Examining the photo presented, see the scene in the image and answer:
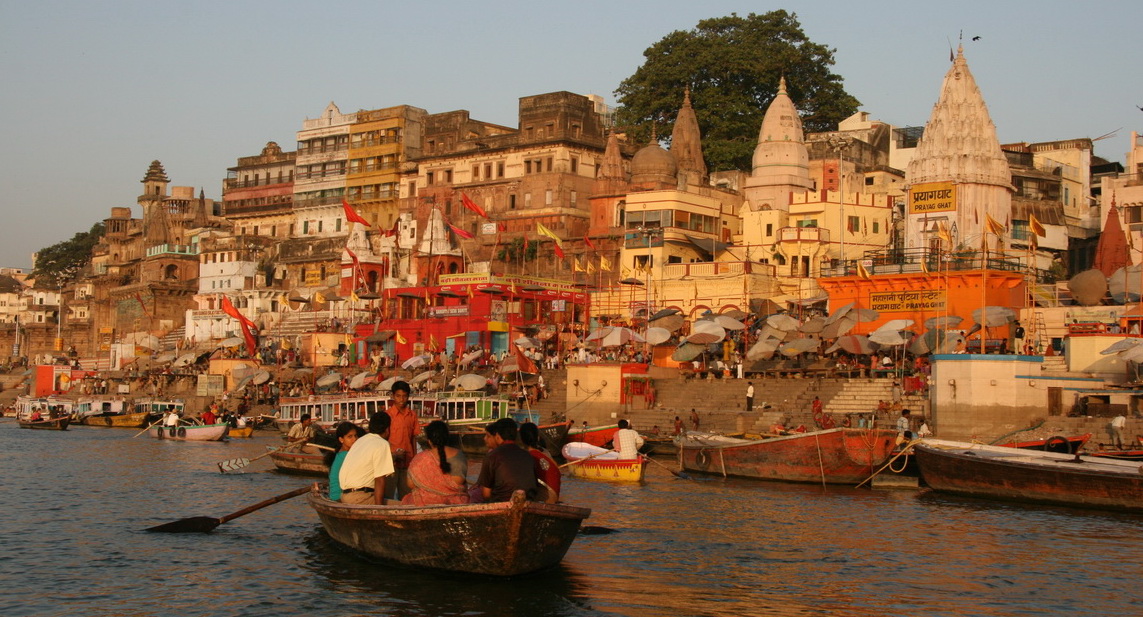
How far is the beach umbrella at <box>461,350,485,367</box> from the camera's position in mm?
48156

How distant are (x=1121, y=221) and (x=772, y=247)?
1306cm

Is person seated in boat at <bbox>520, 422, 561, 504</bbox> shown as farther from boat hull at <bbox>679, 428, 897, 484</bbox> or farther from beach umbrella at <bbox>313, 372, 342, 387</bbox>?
beach umbrella at <bbox>313, 372, 342, 387</bbox>

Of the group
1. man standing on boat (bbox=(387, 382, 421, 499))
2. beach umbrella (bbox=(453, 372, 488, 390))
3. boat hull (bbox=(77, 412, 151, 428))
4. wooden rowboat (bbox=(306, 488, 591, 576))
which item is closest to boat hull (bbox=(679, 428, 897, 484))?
man standing on boat (bbox=(387, 382, 421, 499))

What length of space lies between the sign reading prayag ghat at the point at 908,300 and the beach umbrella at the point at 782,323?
2874 millimetres

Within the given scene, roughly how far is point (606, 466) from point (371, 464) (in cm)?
1250

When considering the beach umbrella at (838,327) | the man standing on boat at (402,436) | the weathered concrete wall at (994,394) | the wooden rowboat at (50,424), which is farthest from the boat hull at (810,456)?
the wooden rowboat at (50,424)

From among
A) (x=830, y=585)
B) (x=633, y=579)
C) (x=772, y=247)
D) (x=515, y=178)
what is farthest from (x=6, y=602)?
(x=515, y=178)

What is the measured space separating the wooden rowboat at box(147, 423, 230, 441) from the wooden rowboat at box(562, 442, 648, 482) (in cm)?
1896

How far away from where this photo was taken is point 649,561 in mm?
17250

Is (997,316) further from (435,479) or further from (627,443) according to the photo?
(435,479)

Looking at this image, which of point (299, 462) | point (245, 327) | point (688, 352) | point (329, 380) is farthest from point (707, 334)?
point (245, 327)

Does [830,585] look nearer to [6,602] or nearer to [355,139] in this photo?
[6,602]

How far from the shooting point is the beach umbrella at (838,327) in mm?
37438

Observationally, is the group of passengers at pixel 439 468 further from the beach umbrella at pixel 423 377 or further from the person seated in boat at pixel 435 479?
the beach umbrella at pixel 423 377
